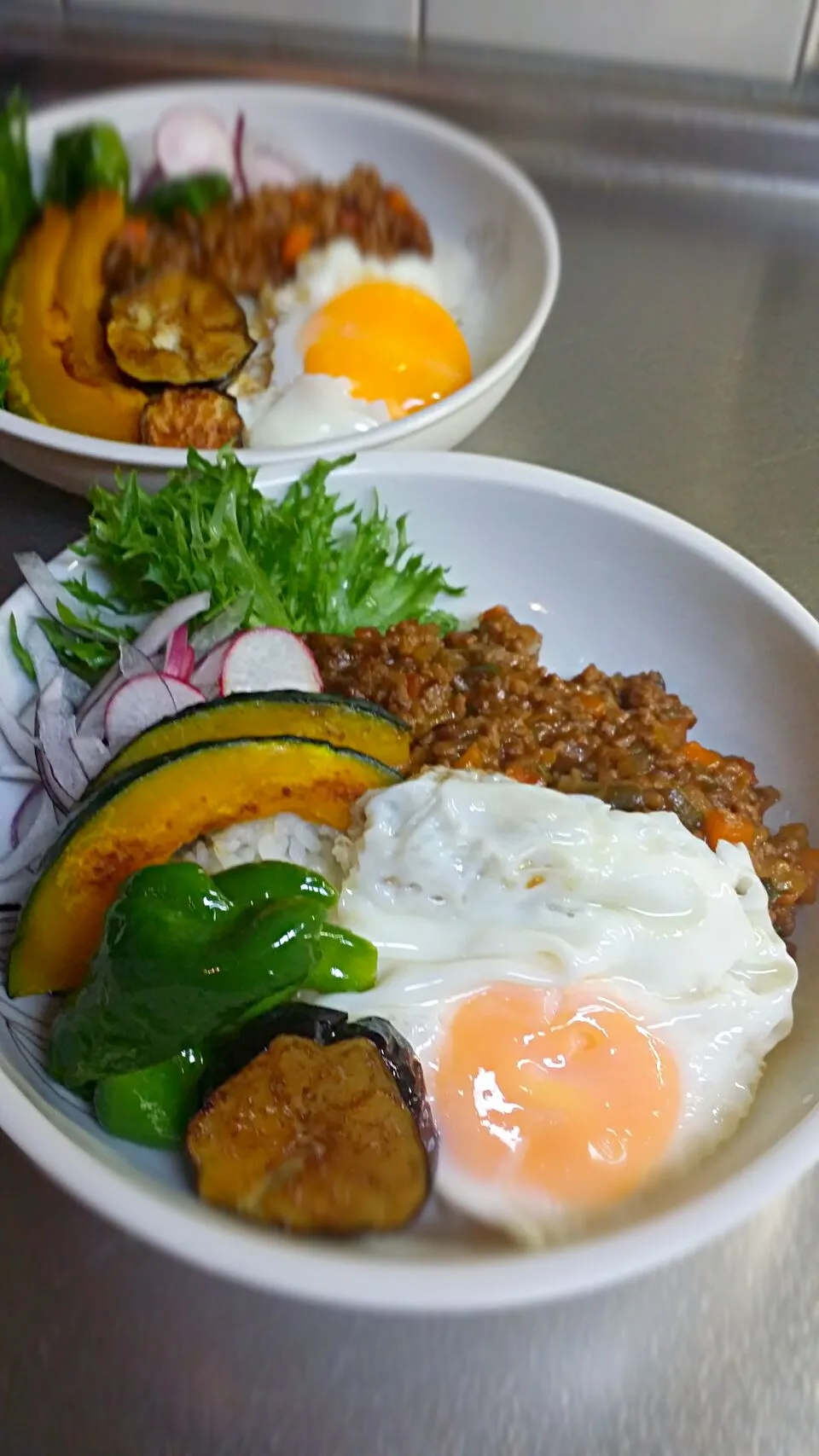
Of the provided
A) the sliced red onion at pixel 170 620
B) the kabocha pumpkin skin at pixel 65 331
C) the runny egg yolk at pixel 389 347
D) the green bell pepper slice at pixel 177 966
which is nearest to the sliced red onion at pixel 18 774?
the sliced red onion at pixel 170 620

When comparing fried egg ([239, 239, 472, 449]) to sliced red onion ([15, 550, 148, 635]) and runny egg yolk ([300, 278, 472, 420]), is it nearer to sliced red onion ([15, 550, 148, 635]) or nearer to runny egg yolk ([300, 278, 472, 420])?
runny egg yolk ([300, 278, 472, 420])

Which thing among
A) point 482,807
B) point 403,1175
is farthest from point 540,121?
point 403,1175

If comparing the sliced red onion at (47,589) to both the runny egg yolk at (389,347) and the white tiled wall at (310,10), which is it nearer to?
the runny egg yolk at (389,347)

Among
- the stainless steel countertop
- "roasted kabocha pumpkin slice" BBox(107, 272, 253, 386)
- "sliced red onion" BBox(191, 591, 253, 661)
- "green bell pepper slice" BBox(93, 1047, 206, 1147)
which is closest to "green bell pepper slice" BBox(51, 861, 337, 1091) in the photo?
"green bell pepper slice" BBox(93, 1047, 206, 1147)

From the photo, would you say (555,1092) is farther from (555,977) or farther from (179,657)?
(179,657)

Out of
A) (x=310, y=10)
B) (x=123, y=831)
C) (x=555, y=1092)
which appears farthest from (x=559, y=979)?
(x=310, y=10)

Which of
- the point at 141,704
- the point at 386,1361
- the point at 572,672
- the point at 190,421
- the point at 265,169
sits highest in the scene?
the point at 265,169

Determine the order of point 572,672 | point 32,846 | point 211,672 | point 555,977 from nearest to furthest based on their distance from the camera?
point 555,977
point 32,846
point 211,672
point 572,672
